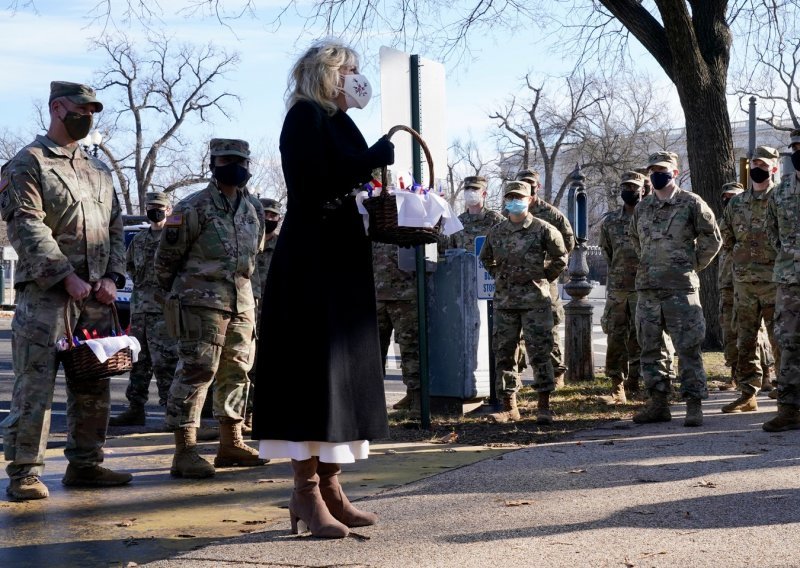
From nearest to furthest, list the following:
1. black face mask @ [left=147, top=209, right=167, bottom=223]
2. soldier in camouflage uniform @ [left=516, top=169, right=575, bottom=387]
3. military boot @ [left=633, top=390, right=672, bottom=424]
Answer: military boot @ [left=633, top=390, right=672, bottom=424]
black face mask @ [left=147, top=209, right=167, bottom=223]
soldier in camouflage uniform @ [left=516, top=169, right=575, bottom=387]

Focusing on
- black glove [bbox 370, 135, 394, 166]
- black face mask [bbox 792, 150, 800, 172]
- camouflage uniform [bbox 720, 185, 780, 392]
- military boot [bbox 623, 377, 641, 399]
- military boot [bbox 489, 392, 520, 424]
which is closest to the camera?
black glove [bbox 370, 135, 394, 166]

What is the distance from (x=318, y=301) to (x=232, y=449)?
2656 mm

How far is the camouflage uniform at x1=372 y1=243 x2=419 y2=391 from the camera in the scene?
34.2 ft

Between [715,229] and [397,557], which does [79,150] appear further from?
[715,229]

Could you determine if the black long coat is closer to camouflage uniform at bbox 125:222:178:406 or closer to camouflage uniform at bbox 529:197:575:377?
camouflage uniform at bbox 125:222:178:406

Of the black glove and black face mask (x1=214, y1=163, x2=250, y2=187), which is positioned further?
black face mask (x1=214, y1=163, x2=250, y2=187)

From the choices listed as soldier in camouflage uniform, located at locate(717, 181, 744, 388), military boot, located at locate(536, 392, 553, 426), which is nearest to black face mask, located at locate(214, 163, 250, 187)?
military boot, located at locate(536, 392, 553, 426)

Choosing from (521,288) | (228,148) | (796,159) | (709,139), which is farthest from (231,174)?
(709,139)

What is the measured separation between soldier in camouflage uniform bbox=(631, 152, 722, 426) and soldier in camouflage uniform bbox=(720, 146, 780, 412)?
118 cm

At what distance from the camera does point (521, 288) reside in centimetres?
971

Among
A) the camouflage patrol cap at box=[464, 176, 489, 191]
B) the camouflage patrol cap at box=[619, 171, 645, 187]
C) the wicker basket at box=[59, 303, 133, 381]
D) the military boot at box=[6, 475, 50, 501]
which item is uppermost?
the camouflage patrol cap at box=[464, 176, 489, 191]

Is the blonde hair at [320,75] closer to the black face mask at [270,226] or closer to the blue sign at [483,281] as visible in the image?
the blue sign at [483,281]

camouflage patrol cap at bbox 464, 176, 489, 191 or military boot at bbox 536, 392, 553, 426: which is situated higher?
camouflage patrol cap at bbox 464, 176, 489, 191

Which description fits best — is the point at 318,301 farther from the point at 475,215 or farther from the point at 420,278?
the point at 475,215
